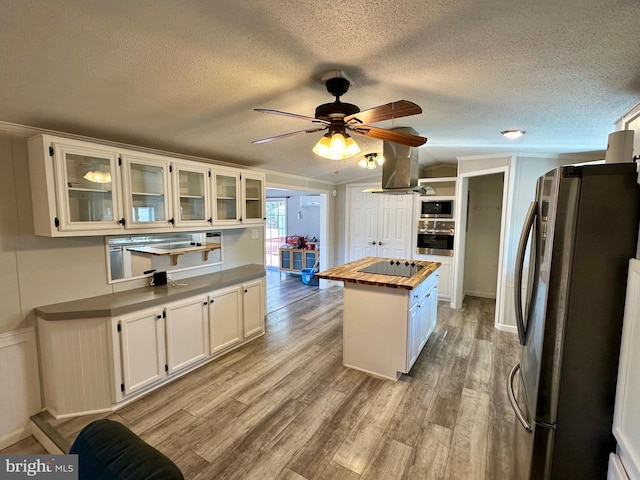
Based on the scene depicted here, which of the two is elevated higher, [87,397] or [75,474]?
[75,474]

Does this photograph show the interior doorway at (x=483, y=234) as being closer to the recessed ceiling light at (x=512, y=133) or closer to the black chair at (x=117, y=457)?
the recessed ceiling light at (x=512, y=133)

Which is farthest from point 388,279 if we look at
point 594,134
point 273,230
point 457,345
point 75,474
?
point 273,230

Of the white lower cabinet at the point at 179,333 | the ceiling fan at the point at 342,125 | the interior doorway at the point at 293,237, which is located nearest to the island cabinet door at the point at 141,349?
the white lower cabinet at the point at 179,333

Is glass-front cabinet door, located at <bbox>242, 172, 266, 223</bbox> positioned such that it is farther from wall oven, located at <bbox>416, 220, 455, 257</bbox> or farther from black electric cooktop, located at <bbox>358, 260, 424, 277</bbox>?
wall oven, located at <bbox>416, 220, 455, 257</bbox>

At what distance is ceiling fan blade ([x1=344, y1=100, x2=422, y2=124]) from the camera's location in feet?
5.06

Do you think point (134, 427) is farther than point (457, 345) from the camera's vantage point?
No

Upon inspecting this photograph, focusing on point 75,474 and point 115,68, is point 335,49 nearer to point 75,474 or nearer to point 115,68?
point 115,68

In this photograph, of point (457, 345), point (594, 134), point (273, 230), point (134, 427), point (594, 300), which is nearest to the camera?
point (594, 300)

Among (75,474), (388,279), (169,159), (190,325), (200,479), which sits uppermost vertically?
(169,159)

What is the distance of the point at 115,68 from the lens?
5.28 ft

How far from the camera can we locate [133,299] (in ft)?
8.45

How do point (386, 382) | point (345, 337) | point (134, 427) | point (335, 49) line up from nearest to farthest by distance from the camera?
Result: point (335, 49) → point (134, 427) → point (386, 382) → point (345, 337)

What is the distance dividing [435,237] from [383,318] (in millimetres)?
2971

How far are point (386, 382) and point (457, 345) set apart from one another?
1301mm
